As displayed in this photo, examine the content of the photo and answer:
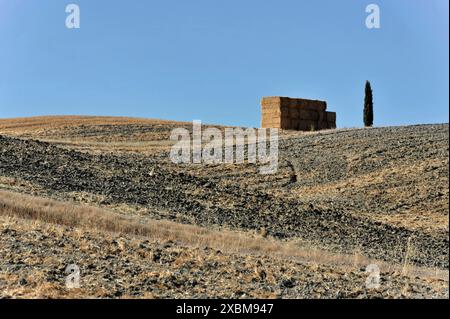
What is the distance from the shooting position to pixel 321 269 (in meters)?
6.55

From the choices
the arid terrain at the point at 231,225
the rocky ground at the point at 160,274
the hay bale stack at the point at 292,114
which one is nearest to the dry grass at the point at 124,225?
the arid terrain at the point at 231,225

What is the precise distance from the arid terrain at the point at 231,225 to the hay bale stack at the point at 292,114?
15027mm

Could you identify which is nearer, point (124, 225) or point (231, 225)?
point (124, 225)

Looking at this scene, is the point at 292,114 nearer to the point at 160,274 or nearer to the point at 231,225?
the point at 231,225

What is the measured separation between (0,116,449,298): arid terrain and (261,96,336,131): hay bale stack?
49.3 feet

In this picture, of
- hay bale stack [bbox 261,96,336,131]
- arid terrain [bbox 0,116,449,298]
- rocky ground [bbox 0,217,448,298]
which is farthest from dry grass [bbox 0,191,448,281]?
hay bale stack [bbox 261,96,336,131]

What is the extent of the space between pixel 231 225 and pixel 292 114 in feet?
94.4

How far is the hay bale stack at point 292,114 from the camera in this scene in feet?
140

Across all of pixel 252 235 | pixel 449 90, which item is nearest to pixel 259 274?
pixel 449 90

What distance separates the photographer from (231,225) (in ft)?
50.3

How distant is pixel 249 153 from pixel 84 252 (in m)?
23.3

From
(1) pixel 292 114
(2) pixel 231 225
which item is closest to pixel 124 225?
(2) pixel 231 225

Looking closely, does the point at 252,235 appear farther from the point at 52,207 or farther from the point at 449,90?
the point at 449,90

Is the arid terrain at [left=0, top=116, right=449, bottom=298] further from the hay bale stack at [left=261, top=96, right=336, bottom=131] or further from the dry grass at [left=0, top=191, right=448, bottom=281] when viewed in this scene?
the hay bale stack at [left=261, top=96, right=336, bottom=131]
